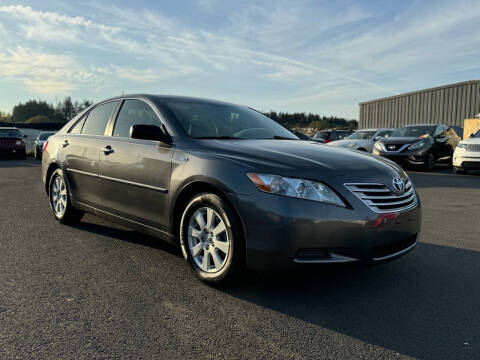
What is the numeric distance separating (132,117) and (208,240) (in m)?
1.77

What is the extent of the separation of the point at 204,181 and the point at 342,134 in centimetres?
1662

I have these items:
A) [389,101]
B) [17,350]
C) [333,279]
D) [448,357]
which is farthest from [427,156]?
[389,101]

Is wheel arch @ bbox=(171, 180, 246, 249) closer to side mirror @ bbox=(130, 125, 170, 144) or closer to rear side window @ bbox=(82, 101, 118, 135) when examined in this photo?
side mirror @ bbox=(130, 125, 170, 144)

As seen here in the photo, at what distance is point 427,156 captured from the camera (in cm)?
1428

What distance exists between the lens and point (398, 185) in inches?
130

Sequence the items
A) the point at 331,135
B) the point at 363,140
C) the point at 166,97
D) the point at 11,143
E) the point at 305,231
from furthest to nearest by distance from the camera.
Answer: the point at 11,143 → the point at 331,135 → the point at 363,140 → the point at 166,97 → the point at 305,231

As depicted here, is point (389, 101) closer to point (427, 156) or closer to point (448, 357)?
point (427, 156)

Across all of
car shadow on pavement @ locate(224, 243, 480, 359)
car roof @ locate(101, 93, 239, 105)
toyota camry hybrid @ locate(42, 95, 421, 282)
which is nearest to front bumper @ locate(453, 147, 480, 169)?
car shadow on pavement @ locate(224, 243, 480, 359)

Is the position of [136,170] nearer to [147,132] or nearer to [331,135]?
[147,132]

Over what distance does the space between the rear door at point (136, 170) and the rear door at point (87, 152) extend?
0.18 meters

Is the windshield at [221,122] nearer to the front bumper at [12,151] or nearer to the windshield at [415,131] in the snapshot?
the windshield at [415,131]

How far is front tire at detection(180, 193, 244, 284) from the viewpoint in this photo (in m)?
3.07

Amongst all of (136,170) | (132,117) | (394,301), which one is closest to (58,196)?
(132,117)

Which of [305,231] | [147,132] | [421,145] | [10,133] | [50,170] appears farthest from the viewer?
[10,133]
